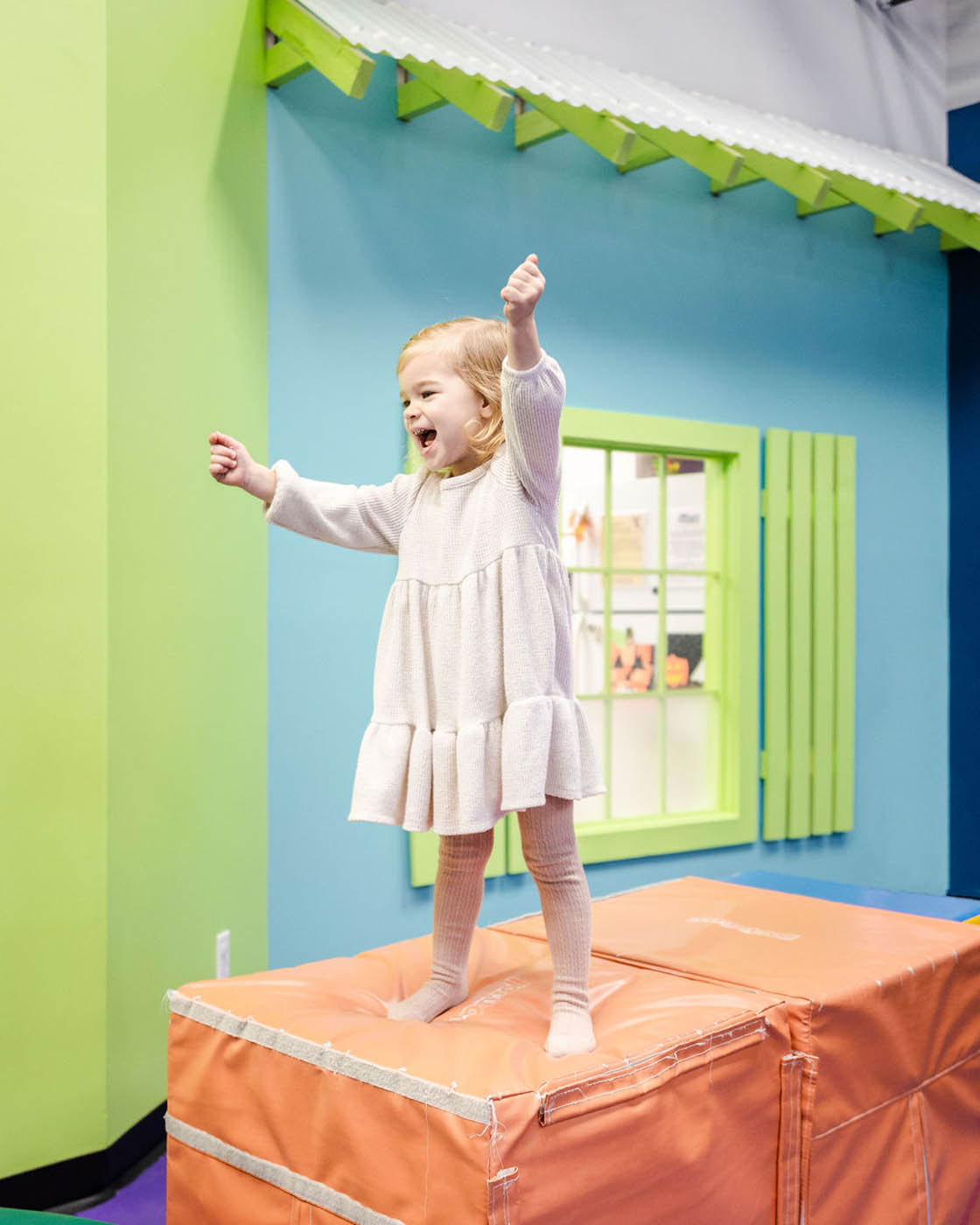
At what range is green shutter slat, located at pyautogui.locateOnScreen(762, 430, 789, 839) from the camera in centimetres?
461

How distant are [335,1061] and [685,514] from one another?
10.7 ft

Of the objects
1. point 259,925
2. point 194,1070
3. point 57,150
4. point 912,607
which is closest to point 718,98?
point 912,607

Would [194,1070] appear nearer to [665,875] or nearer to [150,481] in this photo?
[150,481]

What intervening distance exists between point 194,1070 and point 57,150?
6.10ft

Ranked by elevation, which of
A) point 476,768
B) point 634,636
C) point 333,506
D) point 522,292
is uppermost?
point 522,292

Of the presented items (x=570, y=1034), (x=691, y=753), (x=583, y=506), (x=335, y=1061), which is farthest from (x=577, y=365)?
(x=335, y=1061)

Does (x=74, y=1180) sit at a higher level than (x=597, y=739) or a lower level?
lower

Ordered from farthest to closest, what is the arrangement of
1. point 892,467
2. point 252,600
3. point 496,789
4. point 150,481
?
point 892,467 → point 252,600 → point 150,481 → point 496,789

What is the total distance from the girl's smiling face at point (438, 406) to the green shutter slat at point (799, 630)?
3.11 m

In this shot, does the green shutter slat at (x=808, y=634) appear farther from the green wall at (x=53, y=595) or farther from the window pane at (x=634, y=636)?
the green wall at (x=53, y=595)

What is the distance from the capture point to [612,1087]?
61.5 inches

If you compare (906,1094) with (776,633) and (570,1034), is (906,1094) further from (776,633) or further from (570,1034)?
(776,633)

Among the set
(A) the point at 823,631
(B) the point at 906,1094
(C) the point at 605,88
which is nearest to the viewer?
(B) the point at 906,1094

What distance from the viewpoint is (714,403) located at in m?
4.49
